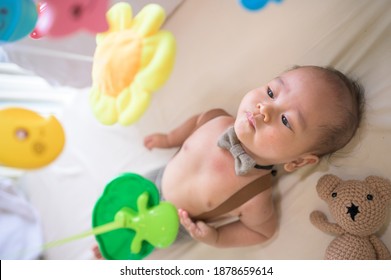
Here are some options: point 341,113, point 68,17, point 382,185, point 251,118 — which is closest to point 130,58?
point 68,17

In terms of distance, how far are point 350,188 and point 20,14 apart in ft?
1.64

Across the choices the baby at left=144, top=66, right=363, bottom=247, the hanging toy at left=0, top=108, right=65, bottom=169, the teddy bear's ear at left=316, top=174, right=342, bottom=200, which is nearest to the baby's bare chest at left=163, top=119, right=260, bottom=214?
the baby at left=144, top=66, right=363, bottom=247

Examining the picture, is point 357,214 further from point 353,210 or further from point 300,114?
point 300,114

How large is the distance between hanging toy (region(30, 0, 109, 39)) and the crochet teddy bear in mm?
419

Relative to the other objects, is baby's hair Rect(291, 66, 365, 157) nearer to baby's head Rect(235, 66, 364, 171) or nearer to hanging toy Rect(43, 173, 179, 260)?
baby's head Rect(235, 66, 364, 171)

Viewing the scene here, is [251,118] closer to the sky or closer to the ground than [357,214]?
closer to the sky

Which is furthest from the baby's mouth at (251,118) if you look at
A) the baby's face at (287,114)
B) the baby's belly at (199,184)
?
the baby's belly at (199,184)

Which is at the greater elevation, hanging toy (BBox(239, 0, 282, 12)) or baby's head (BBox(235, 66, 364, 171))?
hanging toy (BBox(239, 0, 282, 12))

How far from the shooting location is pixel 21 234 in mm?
568

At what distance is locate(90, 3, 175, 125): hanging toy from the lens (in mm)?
486

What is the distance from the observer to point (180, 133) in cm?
69

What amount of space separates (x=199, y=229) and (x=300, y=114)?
0.26 metres
